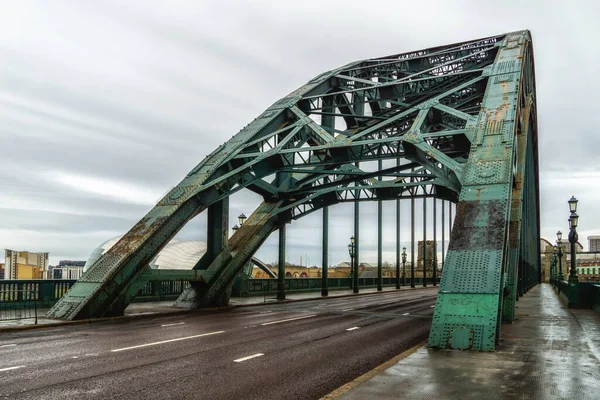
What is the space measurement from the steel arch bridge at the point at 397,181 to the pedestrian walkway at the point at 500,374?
1.03m

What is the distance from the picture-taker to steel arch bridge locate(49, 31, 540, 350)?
14.3 m

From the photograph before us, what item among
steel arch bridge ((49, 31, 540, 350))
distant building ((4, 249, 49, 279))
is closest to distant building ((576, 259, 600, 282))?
distant building ((4, 249, 49, 279))

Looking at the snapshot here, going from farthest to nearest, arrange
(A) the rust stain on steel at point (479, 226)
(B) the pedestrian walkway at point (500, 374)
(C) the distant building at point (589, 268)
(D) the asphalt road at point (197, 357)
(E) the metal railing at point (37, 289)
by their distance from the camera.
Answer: (C) the distant building at point (589, 268)
(E) the metal railing at point (37, 289)
(A) the rust stain on steel at point (479, 226)
(D) the asphalt road at point (197, 357)
(B) the pedestrian walkway at point (500, 374)

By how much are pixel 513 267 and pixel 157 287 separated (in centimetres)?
1953

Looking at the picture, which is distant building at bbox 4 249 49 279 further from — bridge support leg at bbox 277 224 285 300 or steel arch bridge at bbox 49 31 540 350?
steel arch bridge at bbox 49 31 540 350

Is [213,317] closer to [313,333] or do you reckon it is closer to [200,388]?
[313,333]

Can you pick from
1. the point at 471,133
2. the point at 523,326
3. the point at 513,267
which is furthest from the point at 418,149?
the point at 523,326

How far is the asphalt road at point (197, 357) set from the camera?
8.89 metres

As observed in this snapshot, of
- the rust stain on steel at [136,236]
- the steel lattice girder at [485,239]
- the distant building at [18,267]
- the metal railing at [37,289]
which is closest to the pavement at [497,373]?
the steel lattice girder at [485,239]

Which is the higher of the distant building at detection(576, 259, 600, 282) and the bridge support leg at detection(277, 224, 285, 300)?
the bridge support leg at detection(277, 224, 285, 300)

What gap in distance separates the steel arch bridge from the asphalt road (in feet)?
7.81

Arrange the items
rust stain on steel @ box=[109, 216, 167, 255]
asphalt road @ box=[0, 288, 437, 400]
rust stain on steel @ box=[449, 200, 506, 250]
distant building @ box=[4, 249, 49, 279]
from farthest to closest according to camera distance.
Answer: distant building @ box=[4, 249, 49, 279] → rust stain on steel @ box=[109, 216, 167, 255] → rust stain on steel @ box=[449, 200, 506, 250] → asphalt road @ box=[0, 288, 437, 400]

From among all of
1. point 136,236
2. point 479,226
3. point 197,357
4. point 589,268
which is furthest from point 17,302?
point 589,268

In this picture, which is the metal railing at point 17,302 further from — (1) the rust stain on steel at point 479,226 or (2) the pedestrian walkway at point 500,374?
(2) the pedestrian walkway at point 500,374
